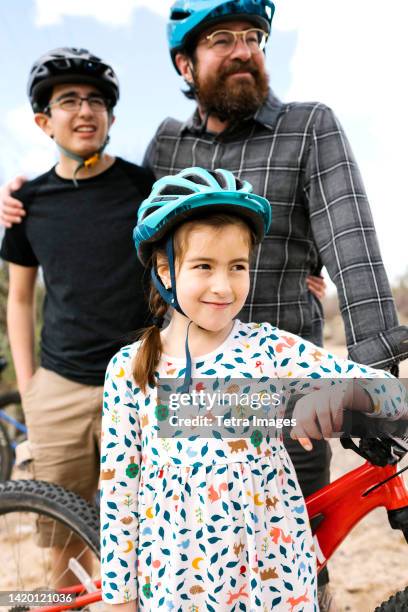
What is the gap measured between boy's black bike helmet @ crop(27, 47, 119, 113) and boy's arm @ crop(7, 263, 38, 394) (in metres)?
0.88

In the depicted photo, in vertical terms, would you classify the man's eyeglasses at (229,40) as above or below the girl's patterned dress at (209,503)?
above

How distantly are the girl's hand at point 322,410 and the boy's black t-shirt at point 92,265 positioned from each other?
112 centimetres

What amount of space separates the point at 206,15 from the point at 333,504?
201 cm

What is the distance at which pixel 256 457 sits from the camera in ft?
5.40

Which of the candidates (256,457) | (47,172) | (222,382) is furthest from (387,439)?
(47,172)

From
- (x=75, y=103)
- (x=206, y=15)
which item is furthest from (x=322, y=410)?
(x=75, y=103)

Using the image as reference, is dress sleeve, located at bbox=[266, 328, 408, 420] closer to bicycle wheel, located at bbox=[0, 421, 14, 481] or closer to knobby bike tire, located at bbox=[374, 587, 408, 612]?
knobby bike tire, located at bbox=[374, 587, 408, 612]

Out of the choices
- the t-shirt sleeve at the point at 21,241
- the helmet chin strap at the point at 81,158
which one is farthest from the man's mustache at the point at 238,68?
the t-shirt sleeve at the point at 21,241

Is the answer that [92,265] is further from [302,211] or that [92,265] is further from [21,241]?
[302,211]

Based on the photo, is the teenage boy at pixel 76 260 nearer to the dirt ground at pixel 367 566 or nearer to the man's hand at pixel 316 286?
the man's hand at pixel 316 286

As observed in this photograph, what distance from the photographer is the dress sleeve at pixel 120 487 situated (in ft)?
5.60

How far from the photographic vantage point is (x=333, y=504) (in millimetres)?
1955

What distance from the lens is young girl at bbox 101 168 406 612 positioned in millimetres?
1595

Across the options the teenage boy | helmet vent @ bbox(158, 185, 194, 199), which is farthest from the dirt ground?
helmet vent @ bbox(158, 185, 194, 199)
